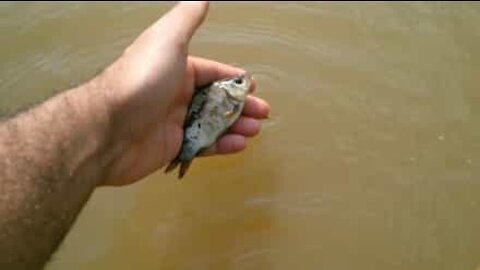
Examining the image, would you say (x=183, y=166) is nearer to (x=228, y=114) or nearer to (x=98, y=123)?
(x=228, y=114)

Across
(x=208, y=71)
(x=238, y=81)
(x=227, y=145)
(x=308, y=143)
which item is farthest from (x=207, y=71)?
(x=308, y=143)

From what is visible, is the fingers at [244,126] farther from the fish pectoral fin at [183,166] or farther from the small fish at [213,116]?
the fish pectoral fin at [183,166]

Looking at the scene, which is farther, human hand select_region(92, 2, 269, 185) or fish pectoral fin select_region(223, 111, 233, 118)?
fish pectoral fin select_region(223, 111, 233, 118)

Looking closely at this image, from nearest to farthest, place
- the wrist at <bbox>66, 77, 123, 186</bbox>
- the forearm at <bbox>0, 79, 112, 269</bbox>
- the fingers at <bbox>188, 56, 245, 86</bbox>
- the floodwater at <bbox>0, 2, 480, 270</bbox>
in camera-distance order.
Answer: the forearm at <bbox>0, 79, 112, 269</bbox>
the wrist at <bbox>66, 77, 123, 186</bbox>
the floodwater at <bbox>0, 2, 480, 270</bbox>
the fingers at <bbox>188, 56, 245, 86</bbox>

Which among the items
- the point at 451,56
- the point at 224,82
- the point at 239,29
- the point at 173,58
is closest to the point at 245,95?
the point at 224,82

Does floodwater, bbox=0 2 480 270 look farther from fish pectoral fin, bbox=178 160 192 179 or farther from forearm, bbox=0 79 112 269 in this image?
forearm, bbox=0 79 112 269

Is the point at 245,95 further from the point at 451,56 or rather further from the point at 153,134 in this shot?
the point at 451,56

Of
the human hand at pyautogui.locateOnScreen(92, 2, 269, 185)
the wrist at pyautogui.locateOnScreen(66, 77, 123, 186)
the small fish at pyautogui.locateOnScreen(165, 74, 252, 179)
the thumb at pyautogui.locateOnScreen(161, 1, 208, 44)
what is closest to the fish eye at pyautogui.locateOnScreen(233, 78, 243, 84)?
the small fish at pyautogui.locateOnScreen(165, 74, 252, 179)
